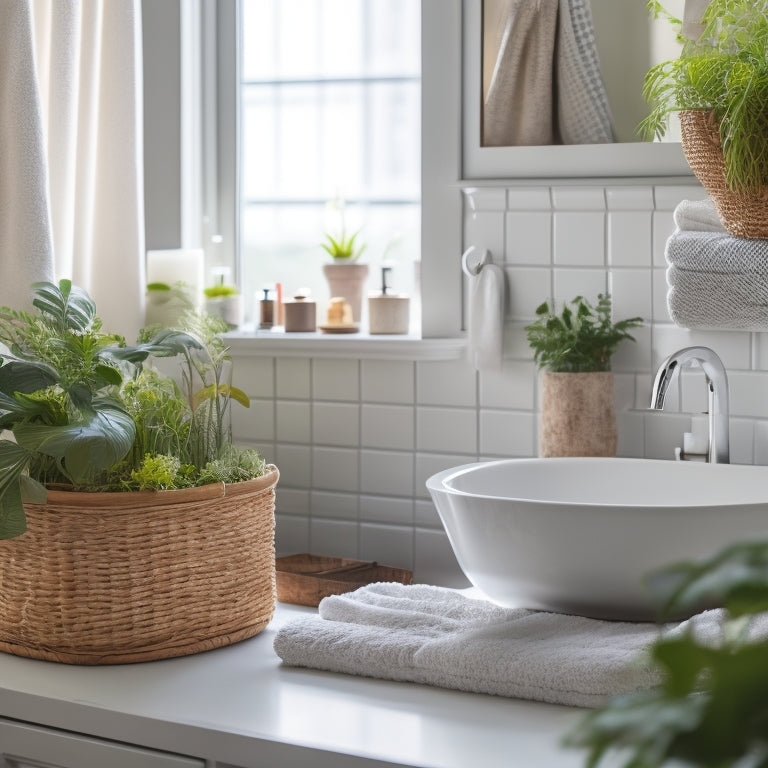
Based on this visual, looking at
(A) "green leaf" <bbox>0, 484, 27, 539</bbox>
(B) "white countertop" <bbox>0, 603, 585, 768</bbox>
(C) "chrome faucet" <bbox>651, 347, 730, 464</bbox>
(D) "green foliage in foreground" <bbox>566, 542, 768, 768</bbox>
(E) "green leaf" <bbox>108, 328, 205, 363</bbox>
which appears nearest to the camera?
(D) "green foliage in foreground" <bbox>566, 542, 768, 768</bbox>

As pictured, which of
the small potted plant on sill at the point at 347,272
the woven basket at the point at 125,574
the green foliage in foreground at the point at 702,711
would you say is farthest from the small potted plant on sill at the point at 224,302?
the green foliage in foreground at the point at 702,711

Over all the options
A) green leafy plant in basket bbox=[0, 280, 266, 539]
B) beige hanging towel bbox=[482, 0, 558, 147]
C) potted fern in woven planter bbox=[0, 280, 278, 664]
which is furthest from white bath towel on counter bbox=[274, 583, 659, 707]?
beige hanging towel bbox=[482, 0, 558, 147]

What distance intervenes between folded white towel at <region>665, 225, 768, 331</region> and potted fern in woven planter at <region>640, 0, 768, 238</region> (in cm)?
3

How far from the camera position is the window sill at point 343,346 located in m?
1.75

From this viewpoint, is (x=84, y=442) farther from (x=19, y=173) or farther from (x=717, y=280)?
(x=717, y=280)

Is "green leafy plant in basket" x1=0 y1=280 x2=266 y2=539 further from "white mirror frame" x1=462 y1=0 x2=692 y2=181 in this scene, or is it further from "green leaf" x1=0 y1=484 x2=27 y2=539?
"white mirror frame" x1=462 y1=0 x2=692 y2=181

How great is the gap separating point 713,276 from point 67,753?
101 cm

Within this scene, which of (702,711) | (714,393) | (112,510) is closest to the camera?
(702,711)

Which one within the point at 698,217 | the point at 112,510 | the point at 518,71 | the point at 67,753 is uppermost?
the point at 518,71

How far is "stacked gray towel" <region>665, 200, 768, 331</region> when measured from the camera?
141 cm

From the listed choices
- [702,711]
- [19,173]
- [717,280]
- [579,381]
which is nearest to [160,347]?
[19,173]

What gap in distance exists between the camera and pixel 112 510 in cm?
117

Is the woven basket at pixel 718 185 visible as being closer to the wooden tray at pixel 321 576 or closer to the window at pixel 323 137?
the window at pixel 323 137

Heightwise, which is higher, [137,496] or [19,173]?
[19,173]
